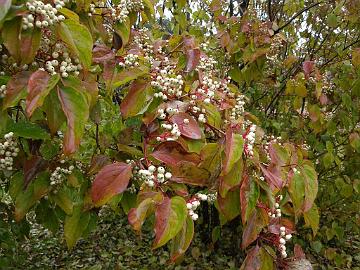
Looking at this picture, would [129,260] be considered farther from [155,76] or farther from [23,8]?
[23,8]

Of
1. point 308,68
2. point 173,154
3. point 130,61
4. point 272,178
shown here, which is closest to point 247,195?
point 272,178

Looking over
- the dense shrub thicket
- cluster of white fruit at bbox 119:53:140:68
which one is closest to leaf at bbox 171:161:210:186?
the dense shrub thicket

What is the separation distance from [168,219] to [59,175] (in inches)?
26.8

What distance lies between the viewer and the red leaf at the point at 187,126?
1.18 m

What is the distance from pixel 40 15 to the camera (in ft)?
3.25

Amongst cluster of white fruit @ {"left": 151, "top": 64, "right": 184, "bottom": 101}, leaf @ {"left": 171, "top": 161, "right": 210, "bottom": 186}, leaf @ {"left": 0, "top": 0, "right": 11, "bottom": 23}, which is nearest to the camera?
leaf @ {"left": 0, "top": 0, "right": 11, "bottom": 23}

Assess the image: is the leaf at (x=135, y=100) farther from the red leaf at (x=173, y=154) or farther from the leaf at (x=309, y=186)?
the leaf at (x=309, y=186)

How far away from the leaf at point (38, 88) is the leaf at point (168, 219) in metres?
0.35

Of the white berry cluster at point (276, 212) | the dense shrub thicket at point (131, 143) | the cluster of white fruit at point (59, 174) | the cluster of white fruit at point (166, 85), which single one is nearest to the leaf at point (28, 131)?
the dense shrub thicket at point (131, 143)

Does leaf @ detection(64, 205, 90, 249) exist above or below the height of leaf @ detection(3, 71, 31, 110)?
below

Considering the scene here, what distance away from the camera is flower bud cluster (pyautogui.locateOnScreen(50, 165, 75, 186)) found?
59.4 inches

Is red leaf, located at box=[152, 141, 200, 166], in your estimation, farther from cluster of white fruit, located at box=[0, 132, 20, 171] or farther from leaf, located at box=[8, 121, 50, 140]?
cluster of white fruit, located at box=[0, 132, 20, 171]

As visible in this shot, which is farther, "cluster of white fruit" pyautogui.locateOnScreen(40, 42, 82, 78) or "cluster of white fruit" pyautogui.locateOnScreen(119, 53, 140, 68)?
"cluster of white fruit" pyautogui.locateOnScreen(119, 53, 140, 68)

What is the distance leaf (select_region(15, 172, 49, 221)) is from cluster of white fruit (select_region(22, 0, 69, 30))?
0.64 metres
